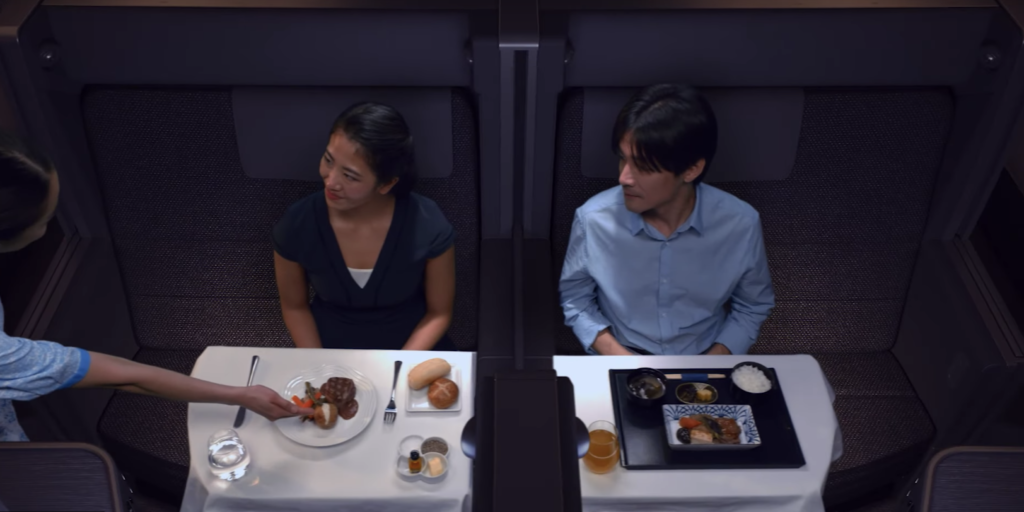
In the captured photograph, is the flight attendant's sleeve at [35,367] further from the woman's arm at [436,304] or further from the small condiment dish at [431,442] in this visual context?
the woman's arm at [436,304]

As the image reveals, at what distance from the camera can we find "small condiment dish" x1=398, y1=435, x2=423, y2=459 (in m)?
1.50

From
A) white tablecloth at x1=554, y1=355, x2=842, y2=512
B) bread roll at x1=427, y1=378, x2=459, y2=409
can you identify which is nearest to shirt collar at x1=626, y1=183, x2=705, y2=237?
white tablecloth at x1=554, y1=355, x2=842, y2=512

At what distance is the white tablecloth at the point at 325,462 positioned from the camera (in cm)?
145

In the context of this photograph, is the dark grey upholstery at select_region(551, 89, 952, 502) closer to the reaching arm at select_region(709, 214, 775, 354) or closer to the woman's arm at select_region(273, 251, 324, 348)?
the reaching arm at select_region(709, 214, 775, 354)

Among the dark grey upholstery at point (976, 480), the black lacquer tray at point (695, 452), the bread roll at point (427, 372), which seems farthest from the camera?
the bread roll at point (427, 372)

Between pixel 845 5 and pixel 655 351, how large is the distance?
88 cm

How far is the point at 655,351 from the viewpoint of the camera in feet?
6.64

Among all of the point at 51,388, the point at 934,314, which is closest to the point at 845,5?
the point at 934,314

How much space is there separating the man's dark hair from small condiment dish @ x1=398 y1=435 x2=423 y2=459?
2.43 ft

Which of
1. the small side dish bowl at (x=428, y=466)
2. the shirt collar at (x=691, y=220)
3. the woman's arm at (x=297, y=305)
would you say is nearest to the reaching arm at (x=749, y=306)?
the shirt collar at (x=691, y=220)

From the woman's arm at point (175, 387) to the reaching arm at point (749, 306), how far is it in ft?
3.33

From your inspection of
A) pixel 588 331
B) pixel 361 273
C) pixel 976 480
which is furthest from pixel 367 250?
pixel 976 480

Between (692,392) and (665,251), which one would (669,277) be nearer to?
(665,251)

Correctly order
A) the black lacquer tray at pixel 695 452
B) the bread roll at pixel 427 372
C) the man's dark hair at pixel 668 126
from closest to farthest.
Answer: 1. the black lacquer tray at pixel 695 452
2. the bread roll at pixel 427 372
3. the man's dark hair at pixel 668 126
